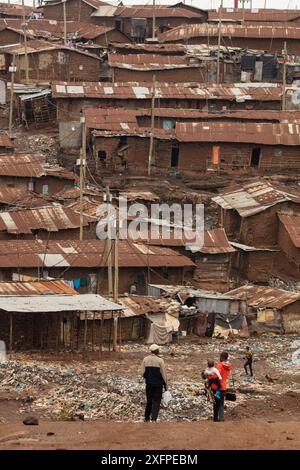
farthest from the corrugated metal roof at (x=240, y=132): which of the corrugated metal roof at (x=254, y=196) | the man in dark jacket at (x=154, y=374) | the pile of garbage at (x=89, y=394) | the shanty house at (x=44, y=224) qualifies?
the man in dark jacket at (x=154, y=374)

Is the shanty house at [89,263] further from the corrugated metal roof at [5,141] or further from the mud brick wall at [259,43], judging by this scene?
the mud brick wall at [259,43]

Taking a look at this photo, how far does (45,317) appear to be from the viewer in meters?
24.0

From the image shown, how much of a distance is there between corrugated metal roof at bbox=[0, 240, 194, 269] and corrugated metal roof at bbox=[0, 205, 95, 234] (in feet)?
4.28

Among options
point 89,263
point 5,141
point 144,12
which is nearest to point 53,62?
point 5,141

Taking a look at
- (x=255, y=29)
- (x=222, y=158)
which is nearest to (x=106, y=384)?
(x=222, y=158)

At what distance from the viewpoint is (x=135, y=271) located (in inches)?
1233

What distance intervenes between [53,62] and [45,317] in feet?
94.5

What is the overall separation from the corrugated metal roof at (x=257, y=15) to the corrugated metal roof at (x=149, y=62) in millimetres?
9755

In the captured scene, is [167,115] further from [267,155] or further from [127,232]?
[127,232]

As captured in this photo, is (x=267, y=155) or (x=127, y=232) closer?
(x=127, y=232)

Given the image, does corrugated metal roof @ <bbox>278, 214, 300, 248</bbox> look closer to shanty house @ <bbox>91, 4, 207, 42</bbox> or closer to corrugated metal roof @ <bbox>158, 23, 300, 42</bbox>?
corrugated metal roof @ <bbox>158, 23, 300, 42</bbox>

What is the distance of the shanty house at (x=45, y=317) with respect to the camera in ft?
76.2
